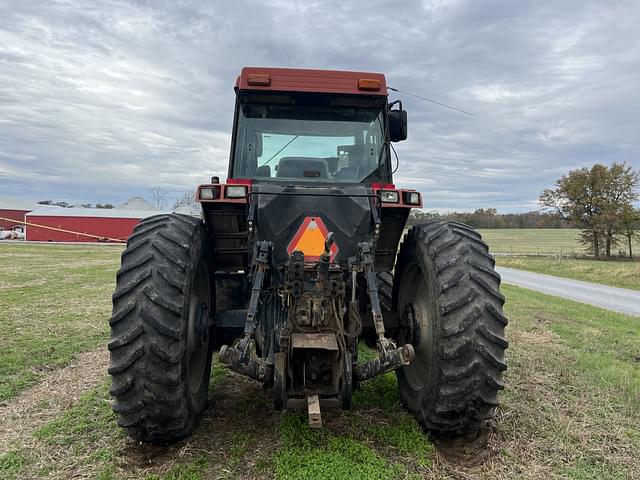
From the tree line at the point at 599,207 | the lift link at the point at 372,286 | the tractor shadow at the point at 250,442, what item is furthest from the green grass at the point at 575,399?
the tree line at the point at 599,207

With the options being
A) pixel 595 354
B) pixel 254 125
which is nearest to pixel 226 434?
pixel 254 125

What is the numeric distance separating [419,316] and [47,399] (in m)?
3.49

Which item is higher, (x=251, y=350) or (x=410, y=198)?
(x=410, y=198)

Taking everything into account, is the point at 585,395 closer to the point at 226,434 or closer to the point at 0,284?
the point at 226,434

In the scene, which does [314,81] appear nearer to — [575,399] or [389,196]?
[389,196]

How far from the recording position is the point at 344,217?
3.80 metres

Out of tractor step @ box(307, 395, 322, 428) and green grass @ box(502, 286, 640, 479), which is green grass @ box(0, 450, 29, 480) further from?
green grass @ box(502, 286, 640, 479)

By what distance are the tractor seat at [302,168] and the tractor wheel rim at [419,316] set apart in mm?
1207

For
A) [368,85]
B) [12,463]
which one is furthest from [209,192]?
[12,463]

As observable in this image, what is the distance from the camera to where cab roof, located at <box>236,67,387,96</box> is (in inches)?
174

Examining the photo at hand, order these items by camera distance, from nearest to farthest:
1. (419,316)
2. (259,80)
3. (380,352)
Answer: (380,352), (419,316), (259,80)

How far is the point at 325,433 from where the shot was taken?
3816 millimetres

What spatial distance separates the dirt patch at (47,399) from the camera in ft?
13.0

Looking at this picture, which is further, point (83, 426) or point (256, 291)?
point (83, 426)
